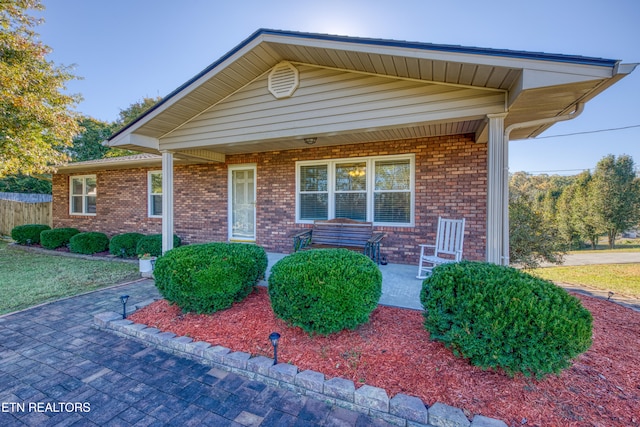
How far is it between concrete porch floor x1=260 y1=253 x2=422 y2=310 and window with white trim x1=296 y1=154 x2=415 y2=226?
3.41 ft

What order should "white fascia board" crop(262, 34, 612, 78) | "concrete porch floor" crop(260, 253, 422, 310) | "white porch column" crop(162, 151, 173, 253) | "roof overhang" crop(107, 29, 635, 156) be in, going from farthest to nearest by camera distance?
1. "white porch column" crop(162, 151, 173, 253)
2. "concrete porch floor" crop(260, 253, 422, 310)
3. "roof overhang" crop(107, 29, 635, 156)
4. "white fascia board" crop(262, 34, 612, 78)

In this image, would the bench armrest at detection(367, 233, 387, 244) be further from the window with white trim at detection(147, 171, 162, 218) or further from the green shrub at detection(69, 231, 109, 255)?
the green shrub at detection(69, 231, 109, 255)

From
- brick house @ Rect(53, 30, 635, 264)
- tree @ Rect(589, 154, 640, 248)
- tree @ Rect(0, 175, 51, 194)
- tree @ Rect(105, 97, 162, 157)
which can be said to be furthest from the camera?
tree @ Rect(105, 97, 162, 157)

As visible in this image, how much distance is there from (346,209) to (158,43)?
32.0 feet

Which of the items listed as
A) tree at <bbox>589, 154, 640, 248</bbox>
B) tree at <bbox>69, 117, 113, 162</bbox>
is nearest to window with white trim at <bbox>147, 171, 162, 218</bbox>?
tree at <bbox>69, 117, 113, 162</bbox>

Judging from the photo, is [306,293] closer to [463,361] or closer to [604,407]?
[463,361]

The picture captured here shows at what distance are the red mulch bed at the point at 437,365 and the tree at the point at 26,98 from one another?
7.32m

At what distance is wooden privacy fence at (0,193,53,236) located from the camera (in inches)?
452

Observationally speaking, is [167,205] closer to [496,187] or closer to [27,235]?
[496,187]

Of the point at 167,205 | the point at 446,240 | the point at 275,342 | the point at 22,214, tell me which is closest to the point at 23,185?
the point at 22,214

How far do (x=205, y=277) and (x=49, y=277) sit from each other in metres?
5.29

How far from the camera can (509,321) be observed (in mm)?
2090

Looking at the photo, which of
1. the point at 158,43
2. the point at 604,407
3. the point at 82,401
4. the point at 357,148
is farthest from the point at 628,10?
the point at 158,43

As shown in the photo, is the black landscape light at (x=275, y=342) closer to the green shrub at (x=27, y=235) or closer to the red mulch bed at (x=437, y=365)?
the red mulch bed at (x=437, y=365)
